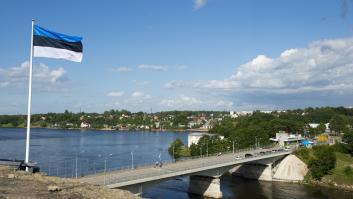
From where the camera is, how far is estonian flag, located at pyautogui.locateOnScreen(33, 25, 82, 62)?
1143 inches

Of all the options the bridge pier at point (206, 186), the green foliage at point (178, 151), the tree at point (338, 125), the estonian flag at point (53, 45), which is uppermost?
the estonian flag at point (53, 45)

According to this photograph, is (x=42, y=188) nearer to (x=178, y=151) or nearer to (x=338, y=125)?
(x=178, y=151)

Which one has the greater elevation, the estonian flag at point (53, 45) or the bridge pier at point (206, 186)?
the estonian flag at point (53, 45)

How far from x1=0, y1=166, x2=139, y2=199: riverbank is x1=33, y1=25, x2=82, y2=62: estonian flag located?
8.34 metres

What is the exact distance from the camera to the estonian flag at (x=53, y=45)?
1143 inches

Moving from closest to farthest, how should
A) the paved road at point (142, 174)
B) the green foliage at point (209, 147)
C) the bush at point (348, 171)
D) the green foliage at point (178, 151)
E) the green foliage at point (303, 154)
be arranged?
1. the paved road at point (142, 174)
2. the bush at point (348, 171)
3. the green foliage at point (303, 154)
4. the green foliage at point (209, 147)
5. the green foliage at point (178, 151)

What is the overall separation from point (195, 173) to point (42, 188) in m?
45.4

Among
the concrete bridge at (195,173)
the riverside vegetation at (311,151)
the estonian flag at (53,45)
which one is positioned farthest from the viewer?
the riverside vegetation at (311,151)

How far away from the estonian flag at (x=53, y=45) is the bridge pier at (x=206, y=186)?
159 feet

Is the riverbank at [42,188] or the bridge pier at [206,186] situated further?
the bridge pier at [206,186]

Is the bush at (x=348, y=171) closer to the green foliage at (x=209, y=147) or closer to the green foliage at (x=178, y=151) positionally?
the green foliage at (x=209, y=147)

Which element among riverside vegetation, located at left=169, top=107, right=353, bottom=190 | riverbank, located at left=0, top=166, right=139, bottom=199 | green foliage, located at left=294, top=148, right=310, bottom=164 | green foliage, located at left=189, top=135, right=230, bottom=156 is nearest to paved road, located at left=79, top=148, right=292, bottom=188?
riverbank, located at left=0, top=166, right=139, bottom=199

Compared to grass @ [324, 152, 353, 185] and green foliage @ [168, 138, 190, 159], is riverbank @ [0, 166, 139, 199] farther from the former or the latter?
green foliage @ [168, 138, 190, 159]

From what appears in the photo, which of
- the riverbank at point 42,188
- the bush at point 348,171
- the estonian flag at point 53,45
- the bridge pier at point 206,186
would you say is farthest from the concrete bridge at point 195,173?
the estonian flag at point 53,45
